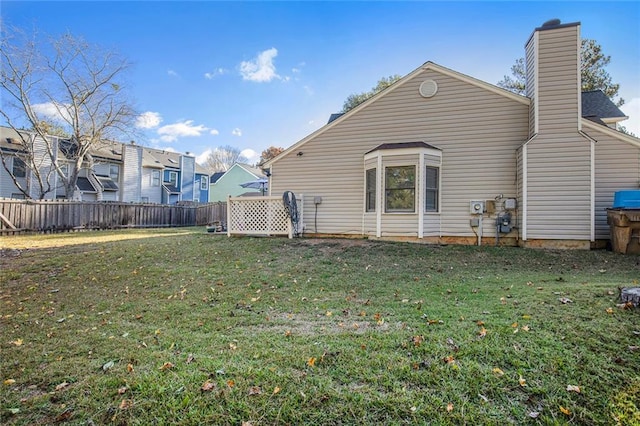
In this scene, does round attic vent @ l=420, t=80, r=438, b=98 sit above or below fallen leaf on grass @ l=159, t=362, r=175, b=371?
above

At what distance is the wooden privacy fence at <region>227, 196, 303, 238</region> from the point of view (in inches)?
406

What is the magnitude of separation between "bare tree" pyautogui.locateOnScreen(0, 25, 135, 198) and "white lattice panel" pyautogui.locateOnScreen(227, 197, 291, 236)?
1370 centimetres

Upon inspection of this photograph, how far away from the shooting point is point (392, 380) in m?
2.34

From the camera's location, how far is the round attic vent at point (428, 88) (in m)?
9.37

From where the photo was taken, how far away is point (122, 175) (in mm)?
25328

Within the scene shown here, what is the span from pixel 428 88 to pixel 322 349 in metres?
8.73

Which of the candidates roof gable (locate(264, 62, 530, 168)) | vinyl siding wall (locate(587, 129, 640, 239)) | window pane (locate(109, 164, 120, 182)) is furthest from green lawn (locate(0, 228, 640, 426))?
window pane (locate(109, 164, 120, 182))

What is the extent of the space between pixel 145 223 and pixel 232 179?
17.6m

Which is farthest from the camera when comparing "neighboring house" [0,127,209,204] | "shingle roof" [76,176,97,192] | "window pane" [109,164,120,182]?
"window pane" [109,164,120,182]

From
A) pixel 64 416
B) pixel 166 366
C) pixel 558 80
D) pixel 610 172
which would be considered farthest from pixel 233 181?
pixel 64 416

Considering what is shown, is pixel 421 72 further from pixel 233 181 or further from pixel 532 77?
pixel 233 181

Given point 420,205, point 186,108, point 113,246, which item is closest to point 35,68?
point 186,108

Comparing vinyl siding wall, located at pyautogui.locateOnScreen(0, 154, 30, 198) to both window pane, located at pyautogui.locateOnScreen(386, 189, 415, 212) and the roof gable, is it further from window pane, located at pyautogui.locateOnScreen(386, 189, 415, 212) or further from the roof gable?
window pane, located at pyautogui.locateOnScreen(386, 189, 415, 212)

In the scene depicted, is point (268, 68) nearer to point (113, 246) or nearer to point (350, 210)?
point (350, 210)
